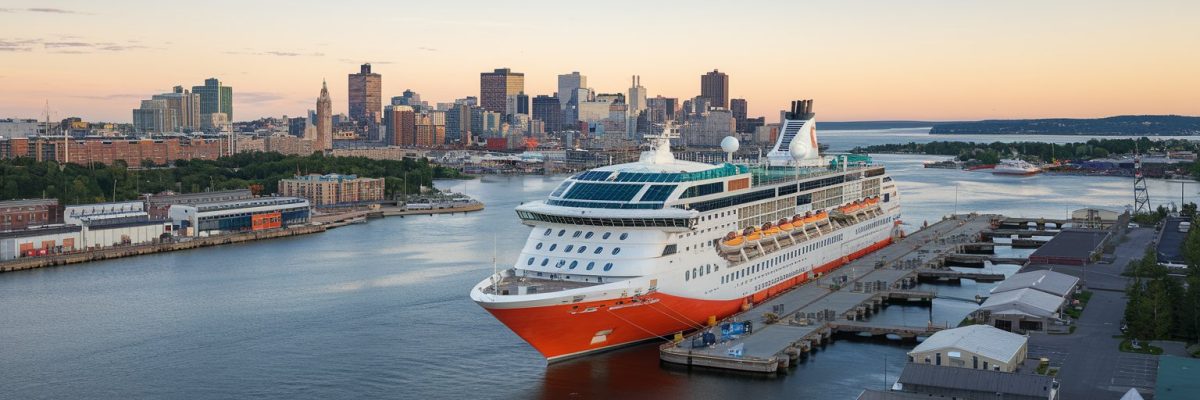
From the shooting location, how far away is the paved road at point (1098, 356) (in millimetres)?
18203

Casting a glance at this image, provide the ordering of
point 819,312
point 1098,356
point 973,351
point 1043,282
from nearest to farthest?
point 973,351, point 1098,356, point 819,312, point 1043,282

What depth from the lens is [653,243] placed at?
21.4 metres

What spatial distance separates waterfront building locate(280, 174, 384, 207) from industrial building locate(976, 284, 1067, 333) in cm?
4131

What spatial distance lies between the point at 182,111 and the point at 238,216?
11107 cm

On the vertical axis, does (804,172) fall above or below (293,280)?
above

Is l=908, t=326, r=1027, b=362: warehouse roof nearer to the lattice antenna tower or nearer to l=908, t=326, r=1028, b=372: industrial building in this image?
l=908, t=326, r=1028, b=372: industrial building

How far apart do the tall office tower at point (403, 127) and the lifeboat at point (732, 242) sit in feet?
474

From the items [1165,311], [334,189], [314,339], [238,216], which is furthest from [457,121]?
[1165,311]

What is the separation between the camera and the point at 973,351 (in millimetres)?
18844

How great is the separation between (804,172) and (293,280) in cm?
1447

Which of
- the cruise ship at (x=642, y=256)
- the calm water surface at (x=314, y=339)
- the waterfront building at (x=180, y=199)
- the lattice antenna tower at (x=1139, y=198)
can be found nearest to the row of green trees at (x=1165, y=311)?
the calm water surface at (x=314, y=339)

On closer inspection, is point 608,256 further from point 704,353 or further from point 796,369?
point 796,369

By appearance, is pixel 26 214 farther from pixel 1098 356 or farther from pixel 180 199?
pixel 1098 356

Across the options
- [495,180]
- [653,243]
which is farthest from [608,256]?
[495,180]
